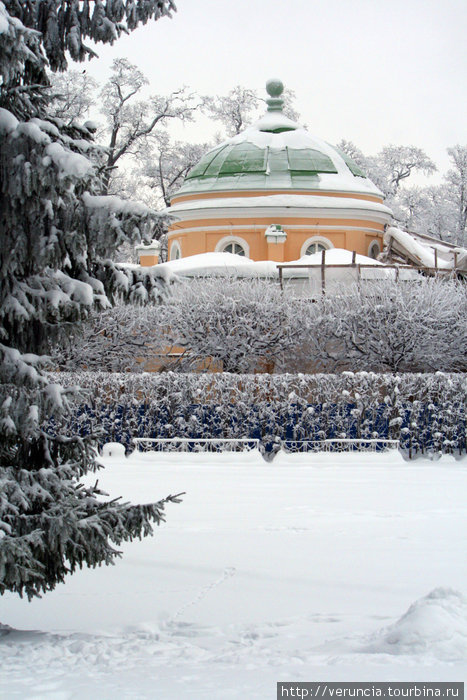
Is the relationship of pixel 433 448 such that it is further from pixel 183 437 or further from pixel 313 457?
pixel 183 437

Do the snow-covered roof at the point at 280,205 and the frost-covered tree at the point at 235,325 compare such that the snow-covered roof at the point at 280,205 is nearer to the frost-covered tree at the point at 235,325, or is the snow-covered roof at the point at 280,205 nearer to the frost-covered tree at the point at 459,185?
the frost-covered tree at the point at 235,325

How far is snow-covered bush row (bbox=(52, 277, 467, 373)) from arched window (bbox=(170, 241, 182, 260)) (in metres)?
12.0

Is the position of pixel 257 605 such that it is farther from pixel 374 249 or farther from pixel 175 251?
pixel 175 251

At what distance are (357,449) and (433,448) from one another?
1523 mm

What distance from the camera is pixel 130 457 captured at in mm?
18750

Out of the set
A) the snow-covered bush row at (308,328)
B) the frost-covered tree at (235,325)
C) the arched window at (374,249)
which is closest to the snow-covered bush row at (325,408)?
the snow-covered bush row at (308,328)

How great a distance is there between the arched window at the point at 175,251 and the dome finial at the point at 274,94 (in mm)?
8989

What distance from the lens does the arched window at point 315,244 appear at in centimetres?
3753

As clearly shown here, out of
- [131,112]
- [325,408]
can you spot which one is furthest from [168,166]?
[325,408]

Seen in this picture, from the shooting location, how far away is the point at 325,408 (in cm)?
1931

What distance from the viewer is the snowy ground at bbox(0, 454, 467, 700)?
17.4 ft

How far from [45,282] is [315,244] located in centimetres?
3190

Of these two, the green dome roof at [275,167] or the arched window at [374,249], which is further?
the arched window at [374,249]

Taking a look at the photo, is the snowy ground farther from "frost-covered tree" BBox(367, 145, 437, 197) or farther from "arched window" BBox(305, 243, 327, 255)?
"frost-covered tree" BBox(367, 145, 437, 197)
